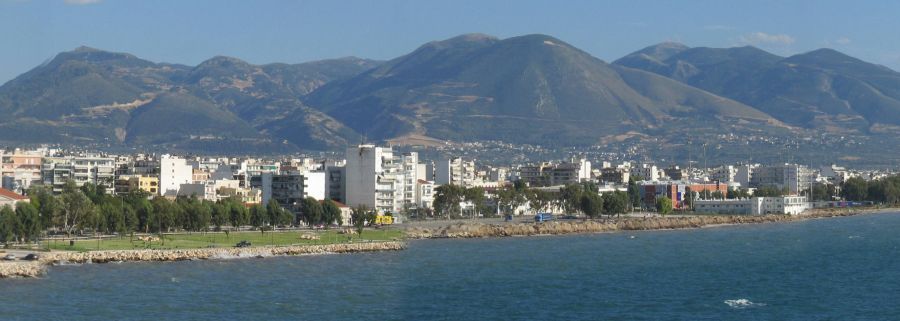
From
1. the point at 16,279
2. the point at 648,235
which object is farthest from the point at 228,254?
the point at 648,235

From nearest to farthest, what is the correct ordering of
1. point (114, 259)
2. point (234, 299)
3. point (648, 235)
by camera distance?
point (234, 299), point (114, 259), point (648, 235)

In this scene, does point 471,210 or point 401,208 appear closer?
point 401,208

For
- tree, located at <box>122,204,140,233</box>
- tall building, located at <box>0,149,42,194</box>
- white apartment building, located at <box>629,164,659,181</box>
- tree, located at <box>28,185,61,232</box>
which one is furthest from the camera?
white apartment building, located at <box>629,164,659,181</box>

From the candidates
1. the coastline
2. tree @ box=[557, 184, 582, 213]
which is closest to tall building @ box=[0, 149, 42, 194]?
the coastline

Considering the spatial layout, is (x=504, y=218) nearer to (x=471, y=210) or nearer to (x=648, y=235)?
(x=471, y=210)

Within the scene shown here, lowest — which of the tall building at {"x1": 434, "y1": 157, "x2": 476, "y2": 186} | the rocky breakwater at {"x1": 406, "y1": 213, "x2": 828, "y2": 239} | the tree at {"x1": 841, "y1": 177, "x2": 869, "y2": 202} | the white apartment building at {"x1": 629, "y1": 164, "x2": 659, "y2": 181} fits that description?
the rocky breakwater at {"x1": 406, "y1": 213, "x2": 828, "y2": 239}

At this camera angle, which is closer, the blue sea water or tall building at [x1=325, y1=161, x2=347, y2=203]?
the blue sea water

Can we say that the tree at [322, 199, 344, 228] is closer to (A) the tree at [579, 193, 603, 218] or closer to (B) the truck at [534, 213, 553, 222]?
(B) the truck at [534, 213, 553, 222]
